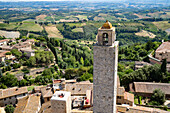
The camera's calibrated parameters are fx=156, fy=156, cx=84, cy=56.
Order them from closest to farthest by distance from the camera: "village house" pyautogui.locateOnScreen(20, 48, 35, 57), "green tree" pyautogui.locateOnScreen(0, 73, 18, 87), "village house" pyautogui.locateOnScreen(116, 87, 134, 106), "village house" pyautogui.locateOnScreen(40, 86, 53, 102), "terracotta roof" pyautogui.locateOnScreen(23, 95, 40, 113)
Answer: "village house" pyautogui.locateOnScreen(116, 87, 134, 106)
"terracotta roof" pyautogui.locateOnScreen(23, 95, 40, 113)
"village house" pyautogui.locateOnScreen(40, 86, 53, 102)
"green tree" pyautogui.locateOnScreen(0, 73, 18, 87)
"village house" pyautogui.locateOnScreen(20, 48, 35, 57)

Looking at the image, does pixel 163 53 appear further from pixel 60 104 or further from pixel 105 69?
pixel 105 69

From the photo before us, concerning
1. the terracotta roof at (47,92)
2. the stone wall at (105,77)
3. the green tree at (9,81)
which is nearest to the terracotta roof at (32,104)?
the terracotta roof at (47,92)

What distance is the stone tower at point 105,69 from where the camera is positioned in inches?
529

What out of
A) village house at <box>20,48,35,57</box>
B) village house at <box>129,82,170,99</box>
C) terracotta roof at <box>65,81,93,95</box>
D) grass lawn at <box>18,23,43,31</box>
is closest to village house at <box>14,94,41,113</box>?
terracotta roof at <box>65,81,93,95</box>

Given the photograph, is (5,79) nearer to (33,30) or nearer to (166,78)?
(166,78)

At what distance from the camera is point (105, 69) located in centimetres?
1387

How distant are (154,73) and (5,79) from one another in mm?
39027

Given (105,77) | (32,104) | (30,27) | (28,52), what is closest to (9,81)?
(32,104)

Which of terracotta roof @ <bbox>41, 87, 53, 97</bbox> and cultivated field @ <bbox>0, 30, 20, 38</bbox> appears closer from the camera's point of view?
terracotta roof @ <bbox>41, 87, 53, 97</bbox>

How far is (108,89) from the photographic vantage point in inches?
562

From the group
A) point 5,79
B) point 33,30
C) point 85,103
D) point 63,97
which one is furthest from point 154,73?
point 33,30

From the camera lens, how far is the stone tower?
529 inches

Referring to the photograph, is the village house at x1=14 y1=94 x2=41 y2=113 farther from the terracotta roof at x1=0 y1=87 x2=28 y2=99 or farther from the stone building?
the stone building

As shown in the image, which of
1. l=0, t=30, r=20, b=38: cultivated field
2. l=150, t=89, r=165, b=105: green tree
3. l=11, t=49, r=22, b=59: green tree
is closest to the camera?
l=150, t=89, r=165, b=105: green tree
